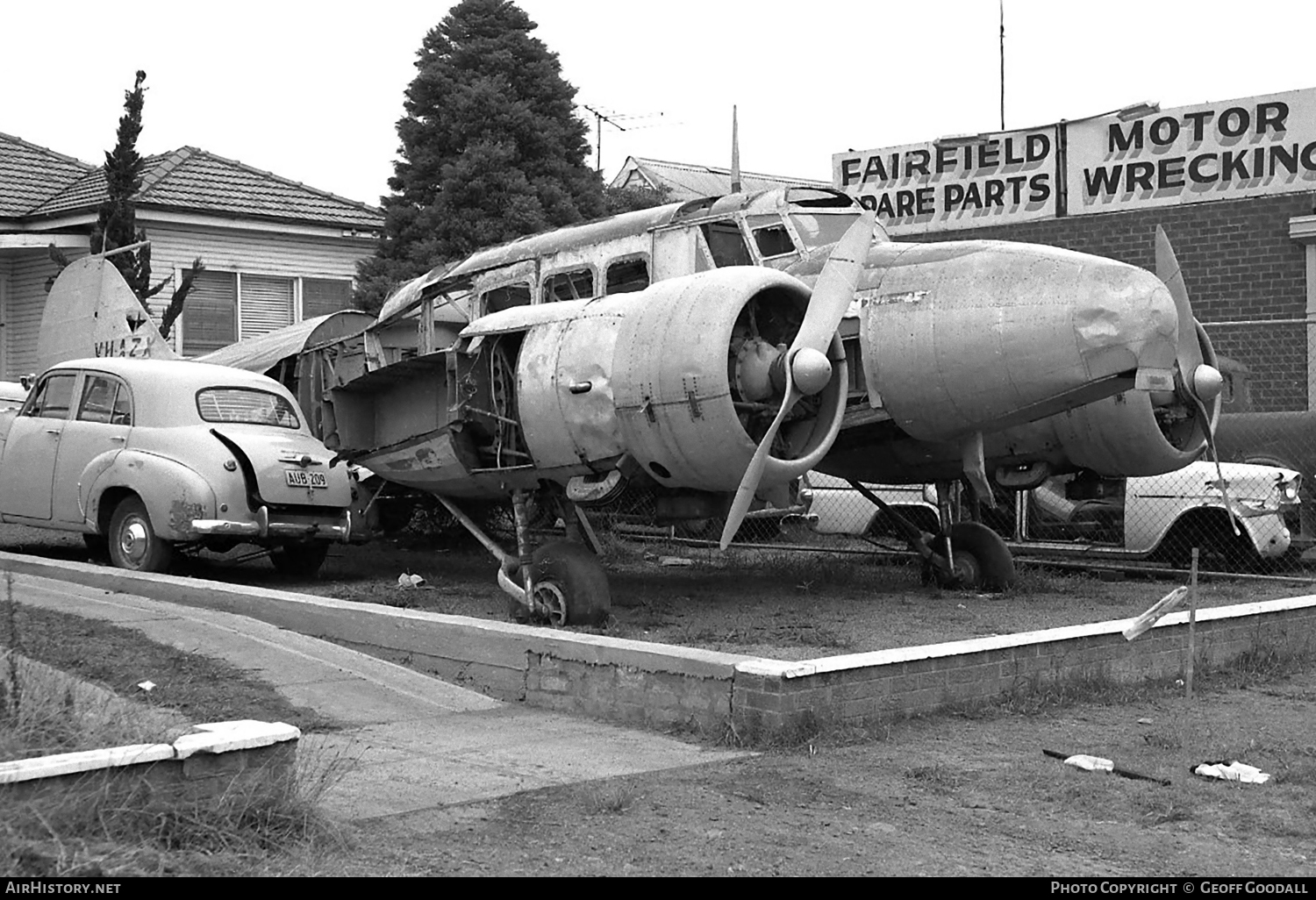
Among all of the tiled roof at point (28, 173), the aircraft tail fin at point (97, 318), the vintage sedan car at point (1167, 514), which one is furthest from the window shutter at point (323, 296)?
the vintage sedan car at point (1167, 514)

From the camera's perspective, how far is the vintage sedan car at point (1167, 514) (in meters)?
14.4

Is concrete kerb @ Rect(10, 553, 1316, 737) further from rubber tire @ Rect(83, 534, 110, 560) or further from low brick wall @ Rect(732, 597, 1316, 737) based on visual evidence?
rubber tire @ Rect(83, 534, 110, 560)

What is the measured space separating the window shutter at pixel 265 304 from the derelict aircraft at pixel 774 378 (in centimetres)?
1367

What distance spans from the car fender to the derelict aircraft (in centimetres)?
137

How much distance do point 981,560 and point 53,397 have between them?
9.25 meters

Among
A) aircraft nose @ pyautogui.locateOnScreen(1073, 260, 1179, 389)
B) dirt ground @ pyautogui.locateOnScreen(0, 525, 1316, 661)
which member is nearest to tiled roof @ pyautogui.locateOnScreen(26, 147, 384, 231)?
dirt ground @ pyautogui.locateOnScreen(0, 525, 1316, 661)

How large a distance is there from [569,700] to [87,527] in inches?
285

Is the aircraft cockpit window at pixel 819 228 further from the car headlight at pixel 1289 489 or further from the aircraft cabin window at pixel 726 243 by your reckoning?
the car headlight at pixel 1289 489

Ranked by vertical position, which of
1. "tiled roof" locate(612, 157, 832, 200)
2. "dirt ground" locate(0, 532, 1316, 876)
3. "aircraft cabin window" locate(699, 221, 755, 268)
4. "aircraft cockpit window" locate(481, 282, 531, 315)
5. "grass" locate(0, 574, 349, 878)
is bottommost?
"dirt ground" locate(0, 532, 1316, 876)

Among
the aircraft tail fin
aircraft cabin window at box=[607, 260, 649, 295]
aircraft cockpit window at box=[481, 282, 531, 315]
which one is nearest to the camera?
aircraft cabin window at box=[607, 260, 649, 295]

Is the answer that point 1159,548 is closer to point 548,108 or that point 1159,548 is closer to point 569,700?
point 569,700

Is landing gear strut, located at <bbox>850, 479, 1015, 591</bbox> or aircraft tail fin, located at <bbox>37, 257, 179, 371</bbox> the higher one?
aircraft tail fin, located at <bbox>37, 257, 179, 371</bbox>

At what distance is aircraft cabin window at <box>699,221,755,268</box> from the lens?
12.7 m
